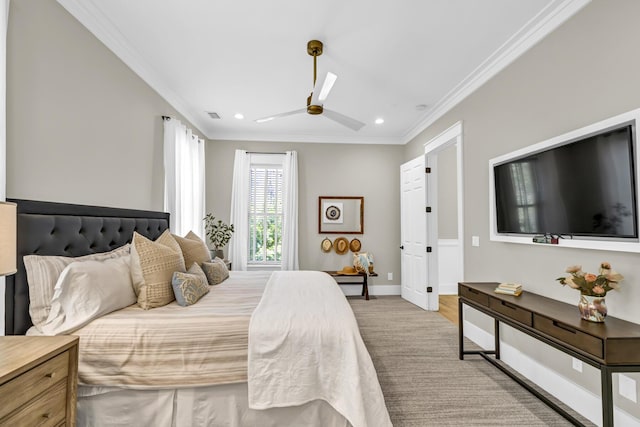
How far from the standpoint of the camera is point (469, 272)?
3.51m

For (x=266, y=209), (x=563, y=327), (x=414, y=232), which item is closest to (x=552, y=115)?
(x=563, y=327)

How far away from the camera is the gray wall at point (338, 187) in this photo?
5426 mm

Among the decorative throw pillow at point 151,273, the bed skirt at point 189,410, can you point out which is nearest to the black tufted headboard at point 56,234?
the decorative throw pillow at point 151,273

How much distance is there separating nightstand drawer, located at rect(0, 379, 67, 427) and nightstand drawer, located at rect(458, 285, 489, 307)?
2783 millimetres

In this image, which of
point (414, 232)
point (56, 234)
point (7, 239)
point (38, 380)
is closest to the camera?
point (7, 239)

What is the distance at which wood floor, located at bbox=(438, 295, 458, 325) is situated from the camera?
4290 mm

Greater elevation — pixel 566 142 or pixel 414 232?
pixel 566 142

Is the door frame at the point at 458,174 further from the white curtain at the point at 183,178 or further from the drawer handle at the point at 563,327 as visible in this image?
the white curtain at the point at 183,178

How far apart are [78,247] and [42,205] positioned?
0.37m

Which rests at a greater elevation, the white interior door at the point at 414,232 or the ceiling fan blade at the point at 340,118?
the ceiling fan blade at the point at 340,118

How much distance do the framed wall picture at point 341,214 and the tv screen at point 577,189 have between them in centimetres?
294

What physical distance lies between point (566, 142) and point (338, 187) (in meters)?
3.71

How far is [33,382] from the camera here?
123 centimetres

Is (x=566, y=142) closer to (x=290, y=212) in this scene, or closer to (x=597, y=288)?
(x=597, y=288)
